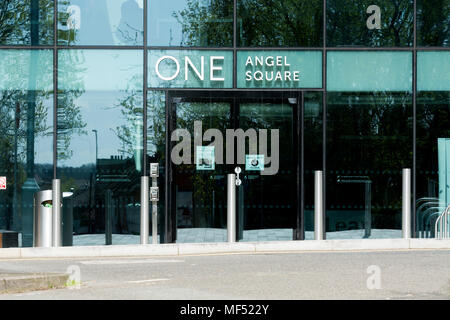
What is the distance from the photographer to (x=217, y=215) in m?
18.0

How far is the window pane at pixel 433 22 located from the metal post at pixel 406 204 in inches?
114

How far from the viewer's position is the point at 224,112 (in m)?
18.1

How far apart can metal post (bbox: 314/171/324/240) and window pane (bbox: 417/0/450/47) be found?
3.59 meters

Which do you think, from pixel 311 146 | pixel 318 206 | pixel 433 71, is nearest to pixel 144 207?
pixel 318 206

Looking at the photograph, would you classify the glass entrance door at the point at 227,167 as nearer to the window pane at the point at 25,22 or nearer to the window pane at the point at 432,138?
the window pane at the point at 432,138

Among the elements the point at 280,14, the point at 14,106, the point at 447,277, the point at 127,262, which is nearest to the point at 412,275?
the point at 447,277

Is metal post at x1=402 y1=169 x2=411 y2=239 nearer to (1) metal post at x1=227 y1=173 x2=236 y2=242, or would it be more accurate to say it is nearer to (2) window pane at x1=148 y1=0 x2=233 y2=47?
(1) metal post at x1=227 y1=173 x2=236 y2=242

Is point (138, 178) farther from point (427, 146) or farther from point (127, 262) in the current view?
point (427, 146)

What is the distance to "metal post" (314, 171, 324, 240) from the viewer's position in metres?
16.8

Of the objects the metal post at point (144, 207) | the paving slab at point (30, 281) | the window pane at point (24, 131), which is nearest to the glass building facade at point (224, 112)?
the window pane at point (24, 131)

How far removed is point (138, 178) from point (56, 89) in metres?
2.25

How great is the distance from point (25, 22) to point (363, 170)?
6897 mm

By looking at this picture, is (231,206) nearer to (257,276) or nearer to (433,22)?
(257,276)

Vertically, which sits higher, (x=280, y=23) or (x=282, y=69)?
(x=280, y=23)
